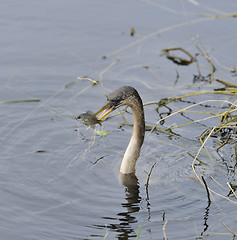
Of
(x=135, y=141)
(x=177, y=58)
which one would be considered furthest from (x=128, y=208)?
(x=177, y=58)

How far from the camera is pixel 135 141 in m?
7.28

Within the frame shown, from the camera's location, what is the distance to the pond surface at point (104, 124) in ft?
21.7

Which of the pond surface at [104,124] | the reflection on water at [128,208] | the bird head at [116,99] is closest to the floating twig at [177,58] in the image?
the pond surface at [104,124]

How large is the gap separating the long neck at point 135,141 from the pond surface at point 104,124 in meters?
0.17

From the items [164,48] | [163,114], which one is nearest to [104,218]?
[163,114]

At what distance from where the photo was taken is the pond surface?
21.7 feet

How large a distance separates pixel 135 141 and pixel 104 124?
1.42 meters

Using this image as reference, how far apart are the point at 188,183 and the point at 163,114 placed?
176 cm

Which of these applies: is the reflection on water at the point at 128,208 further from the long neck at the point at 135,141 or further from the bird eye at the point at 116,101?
the bird eye at the point at 116,101

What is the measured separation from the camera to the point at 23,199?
691cm

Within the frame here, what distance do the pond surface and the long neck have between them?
6.7 inches

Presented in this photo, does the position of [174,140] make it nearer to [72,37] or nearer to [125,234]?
[125,234]

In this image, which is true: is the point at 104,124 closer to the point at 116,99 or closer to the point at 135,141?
the point at 135,141

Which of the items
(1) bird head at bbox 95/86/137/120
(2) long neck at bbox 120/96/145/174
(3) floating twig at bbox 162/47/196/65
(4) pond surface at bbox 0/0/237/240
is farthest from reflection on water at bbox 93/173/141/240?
(3) floating twig at bbox 162/47/196/65
